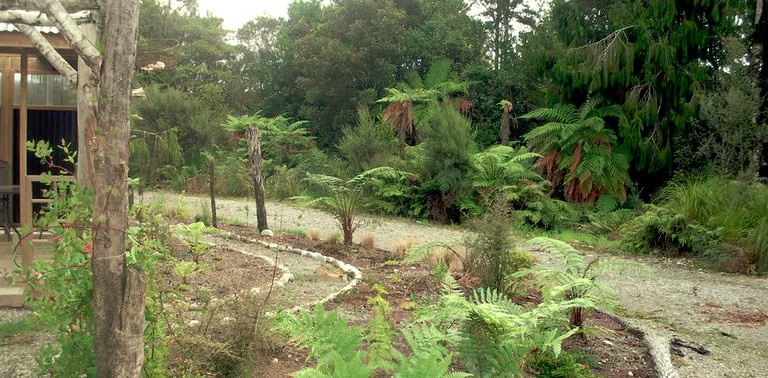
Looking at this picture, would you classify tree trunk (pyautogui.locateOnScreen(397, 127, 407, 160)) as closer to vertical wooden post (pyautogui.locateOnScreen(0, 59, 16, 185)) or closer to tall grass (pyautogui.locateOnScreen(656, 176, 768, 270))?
tall grass (pyautogui.locateOnScreen(656, 176, 768, 270))

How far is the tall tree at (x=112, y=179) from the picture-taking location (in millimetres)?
3025

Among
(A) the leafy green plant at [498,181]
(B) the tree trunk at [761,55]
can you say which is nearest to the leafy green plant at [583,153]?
(A) the leafy green plant at [498,181]

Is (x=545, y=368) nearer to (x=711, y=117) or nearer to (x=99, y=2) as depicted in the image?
(x=99, y=2)

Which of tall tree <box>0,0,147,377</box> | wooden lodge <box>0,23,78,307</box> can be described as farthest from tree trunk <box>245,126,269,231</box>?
tall tree <box>0,0,147,377</box>

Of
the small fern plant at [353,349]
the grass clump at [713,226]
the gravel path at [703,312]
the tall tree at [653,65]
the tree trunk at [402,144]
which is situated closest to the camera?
the small fern plant at [353,349]

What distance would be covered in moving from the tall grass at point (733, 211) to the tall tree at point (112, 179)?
8.09 metres

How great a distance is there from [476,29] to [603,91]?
7758 millimetres

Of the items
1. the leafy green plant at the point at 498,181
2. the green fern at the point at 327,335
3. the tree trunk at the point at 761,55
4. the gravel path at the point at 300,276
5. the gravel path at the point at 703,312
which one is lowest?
the gravel path at the point at 703,312

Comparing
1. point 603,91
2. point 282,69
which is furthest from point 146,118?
point 603,91

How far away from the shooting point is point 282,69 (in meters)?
25.8

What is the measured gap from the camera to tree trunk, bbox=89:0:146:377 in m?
3.03

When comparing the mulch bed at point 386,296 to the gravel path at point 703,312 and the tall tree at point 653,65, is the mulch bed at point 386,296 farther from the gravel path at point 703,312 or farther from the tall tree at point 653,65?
the tall tree at point 653,65

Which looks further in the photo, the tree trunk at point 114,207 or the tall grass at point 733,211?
the tall grass at point 733,211

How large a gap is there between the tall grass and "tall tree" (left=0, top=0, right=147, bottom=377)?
8095 mm
